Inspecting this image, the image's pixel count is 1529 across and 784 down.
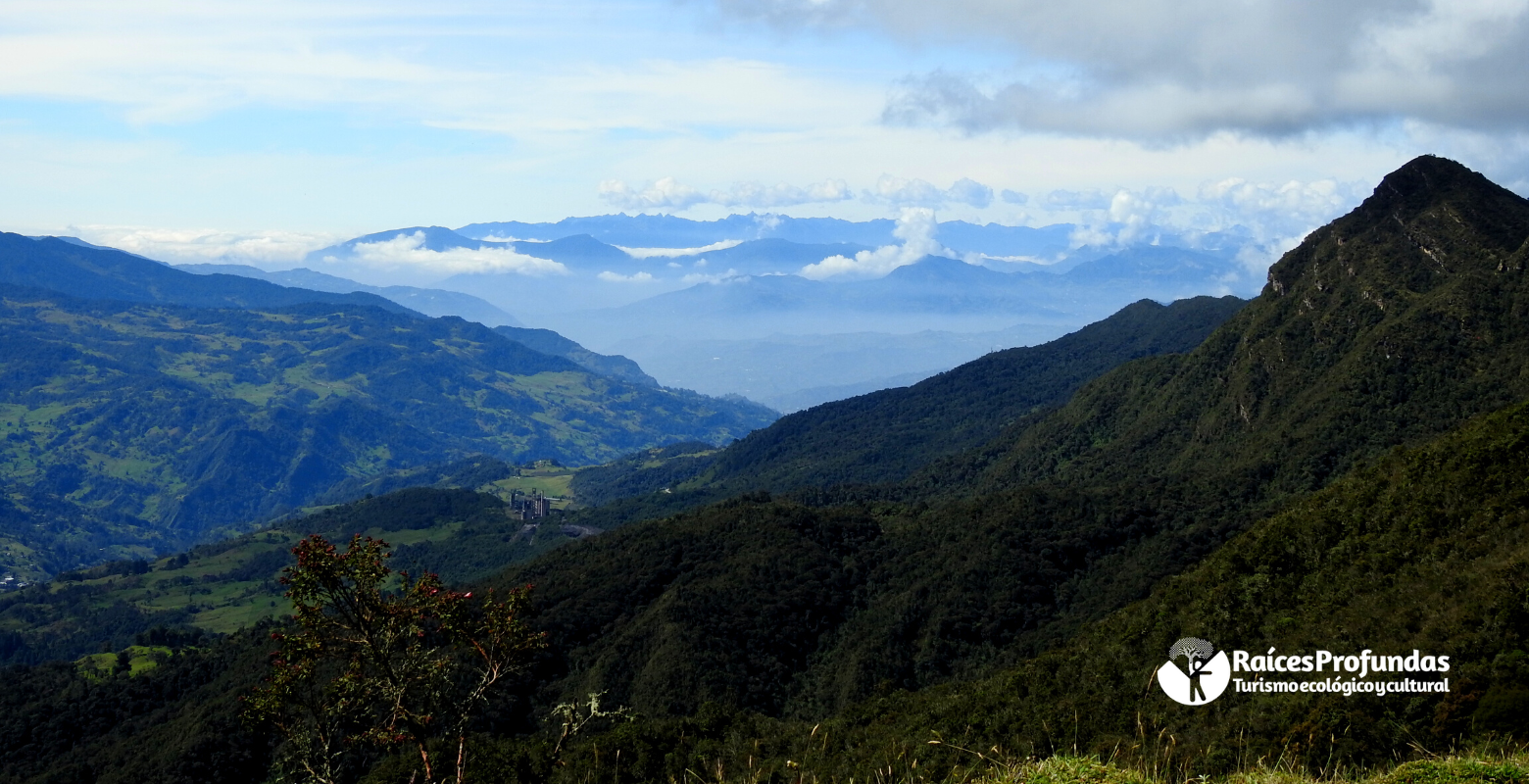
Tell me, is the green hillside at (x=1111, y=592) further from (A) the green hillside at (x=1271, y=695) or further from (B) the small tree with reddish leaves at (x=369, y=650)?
(B) the small tree with reddish leaves at (x=369, y=650)

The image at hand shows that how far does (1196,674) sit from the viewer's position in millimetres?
40656

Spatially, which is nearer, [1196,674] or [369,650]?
[369,650]

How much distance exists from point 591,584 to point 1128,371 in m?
117

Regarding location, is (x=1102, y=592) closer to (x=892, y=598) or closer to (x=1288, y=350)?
(x=892, y=598)

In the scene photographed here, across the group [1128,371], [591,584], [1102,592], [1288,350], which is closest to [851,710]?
[1102,592]

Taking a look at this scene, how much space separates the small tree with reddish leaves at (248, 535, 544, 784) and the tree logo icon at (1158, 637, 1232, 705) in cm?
2315

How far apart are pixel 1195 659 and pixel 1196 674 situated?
0.61m

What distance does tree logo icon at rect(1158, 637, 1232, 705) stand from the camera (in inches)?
1420

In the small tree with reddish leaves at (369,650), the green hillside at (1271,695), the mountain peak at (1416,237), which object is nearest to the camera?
the small tree with reddish leaves at (369,650)

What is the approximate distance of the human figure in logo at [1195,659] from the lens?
3777 centimetres

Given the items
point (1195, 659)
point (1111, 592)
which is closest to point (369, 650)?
point (1195, 659)
